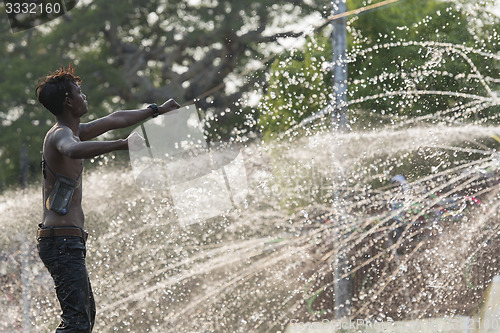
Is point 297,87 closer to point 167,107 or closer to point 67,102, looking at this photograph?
point 167,107

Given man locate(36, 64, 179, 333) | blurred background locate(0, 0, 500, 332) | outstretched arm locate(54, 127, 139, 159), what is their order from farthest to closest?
blurred background locate(0, 0, 500, 332) → man locate(36, 64, 179, 333) → outstretched arm locate(54, 127, 139, 159)

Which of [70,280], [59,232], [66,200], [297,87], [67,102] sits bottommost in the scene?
[297,87]

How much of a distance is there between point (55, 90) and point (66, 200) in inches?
17.8

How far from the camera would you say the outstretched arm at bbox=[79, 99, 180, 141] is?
3.27m

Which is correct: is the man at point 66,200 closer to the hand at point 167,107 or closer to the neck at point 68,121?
the neck at point 68,121

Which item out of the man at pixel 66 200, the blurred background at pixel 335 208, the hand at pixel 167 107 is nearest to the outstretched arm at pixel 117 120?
the hand at pixel 167 107

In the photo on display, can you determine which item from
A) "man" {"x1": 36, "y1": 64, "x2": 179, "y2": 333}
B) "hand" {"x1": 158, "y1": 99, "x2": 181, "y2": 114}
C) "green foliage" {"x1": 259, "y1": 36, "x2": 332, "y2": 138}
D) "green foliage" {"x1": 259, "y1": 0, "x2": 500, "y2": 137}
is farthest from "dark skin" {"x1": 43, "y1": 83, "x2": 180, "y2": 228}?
"green foliage" {"x1": 259, "y1": 36, "x2": 332, "y2": 138}

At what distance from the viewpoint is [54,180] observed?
3025 millimetres

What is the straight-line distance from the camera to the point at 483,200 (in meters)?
6.00

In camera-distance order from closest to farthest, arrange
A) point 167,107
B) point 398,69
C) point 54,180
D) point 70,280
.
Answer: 1. point 70,280
2. point 54,180
3. point 167,107
4. point 398,69

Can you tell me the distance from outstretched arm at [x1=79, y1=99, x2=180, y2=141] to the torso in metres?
0.22

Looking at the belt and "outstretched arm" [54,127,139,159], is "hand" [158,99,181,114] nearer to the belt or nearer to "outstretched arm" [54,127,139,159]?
"outstretched arm" [54,127,139,159]

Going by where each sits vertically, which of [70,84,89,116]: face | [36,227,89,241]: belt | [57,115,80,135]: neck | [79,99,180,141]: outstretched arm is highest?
[70,84,89,116]: face

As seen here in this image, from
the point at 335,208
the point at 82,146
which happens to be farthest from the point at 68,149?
the point at 335,208
